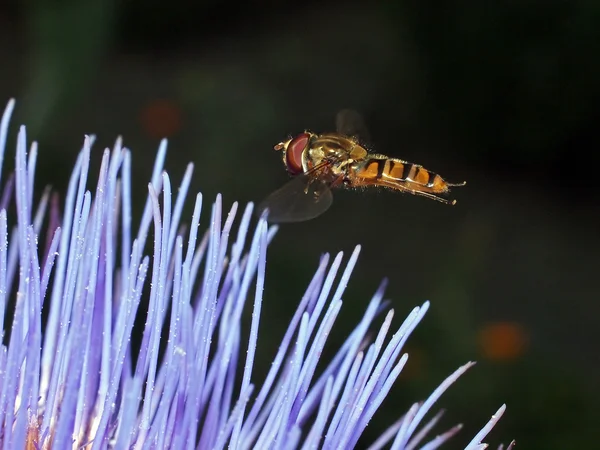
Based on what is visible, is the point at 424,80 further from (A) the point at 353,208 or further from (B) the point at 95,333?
(B) the point at 95,333

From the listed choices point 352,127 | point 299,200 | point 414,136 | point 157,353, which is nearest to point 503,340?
point 414,136

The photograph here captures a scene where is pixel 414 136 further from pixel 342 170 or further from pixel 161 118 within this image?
pixel 342 170

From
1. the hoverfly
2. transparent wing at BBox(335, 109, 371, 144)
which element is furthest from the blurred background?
the hoverfly

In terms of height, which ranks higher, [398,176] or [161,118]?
[161,118]

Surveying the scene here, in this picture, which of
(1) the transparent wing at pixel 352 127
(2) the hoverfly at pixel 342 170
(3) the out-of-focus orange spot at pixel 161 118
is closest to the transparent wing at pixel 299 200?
(2) the hoverfly at pixel 342 170

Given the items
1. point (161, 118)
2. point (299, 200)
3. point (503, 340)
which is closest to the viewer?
point (299, 200)

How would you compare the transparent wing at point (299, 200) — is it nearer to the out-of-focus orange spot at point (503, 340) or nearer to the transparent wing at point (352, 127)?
the transparent wing at point (352, 127)

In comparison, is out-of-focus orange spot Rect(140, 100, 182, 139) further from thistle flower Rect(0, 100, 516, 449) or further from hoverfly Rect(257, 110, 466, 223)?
thistle flower Rect(0, 100, 516, 449)
